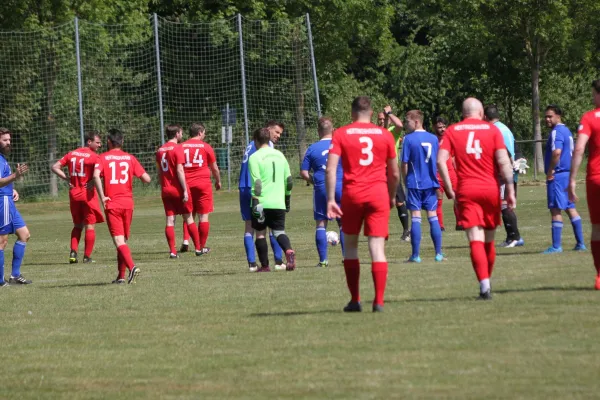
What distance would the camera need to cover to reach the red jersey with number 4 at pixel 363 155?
35.0 feet

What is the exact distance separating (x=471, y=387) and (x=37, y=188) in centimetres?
3720

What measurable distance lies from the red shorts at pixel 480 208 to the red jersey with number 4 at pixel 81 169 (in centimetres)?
904

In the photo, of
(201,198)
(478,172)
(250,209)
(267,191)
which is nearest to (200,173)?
(201,198)

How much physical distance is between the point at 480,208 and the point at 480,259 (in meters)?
0.49

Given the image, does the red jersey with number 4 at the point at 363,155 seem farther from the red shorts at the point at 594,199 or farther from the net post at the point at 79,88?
the net post at the point at 79,88

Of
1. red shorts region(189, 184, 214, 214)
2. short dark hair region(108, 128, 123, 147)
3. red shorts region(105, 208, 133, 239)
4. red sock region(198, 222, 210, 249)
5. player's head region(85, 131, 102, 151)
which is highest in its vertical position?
player's head region(85, 131, 102, 151)

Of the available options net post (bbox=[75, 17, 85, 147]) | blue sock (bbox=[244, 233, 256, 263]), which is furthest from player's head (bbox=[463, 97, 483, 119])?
net post (bbox=[75, 17, 85, 147])

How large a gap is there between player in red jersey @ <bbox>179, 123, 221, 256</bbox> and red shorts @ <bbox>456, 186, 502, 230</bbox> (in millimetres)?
8568

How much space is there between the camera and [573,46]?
45219 millimetres

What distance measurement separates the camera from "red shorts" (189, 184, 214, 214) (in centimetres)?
1984

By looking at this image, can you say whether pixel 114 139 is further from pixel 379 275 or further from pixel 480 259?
pixel 480 259

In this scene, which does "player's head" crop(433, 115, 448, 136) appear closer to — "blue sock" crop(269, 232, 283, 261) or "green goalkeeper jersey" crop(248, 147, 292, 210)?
"blue sock" crop(269, 232, 283, 261)

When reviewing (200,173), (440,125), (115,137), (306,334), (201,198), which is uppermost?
(440,125)

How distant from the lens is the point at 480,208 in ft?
36.6
